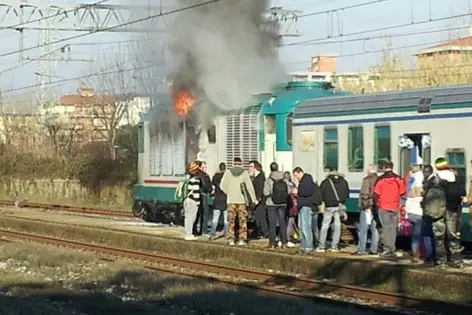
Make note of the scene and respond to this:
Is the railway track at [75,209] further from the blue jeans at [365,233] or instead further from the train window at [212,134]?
the blue jeans at [365,233]

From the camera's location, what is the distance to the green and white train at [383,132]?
19062 millimetres

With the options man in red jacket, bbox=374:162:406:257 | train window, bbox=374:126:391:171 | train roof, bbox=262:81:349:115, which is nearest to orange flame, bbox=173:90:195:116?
train roof, bbox=262:81:349:115

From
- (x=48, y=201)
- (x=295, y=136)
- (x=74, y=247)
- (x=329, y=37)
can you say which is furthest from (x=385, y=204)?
(x=48, y=201)

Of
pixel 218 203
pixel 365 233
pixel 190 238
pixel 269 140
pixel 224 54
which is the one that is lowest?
pixel 190 238

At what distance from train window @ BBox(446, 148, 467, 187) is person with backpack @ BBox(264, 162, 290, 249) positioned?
3420 mm

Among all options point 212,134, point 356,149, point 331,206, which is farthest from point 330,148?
point 212,134

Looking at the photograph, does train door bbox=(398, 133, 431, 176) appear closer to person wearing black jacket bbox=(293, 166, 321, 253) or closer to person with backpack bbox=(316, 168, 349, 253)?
person with backpack bbox=(316, 168, 349, 253)

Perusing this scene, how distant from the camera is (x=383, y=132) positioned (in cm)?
2103

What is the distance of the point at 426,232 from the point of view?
57.5 ft

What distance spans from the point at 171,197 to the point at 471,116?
11.6m

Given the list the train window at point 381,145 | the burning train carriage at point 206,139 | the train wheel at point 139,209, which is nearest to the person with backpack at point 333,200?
the train window at point 381,145

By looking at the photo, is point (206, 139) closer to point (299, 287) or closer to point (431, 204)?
point (299, 287)

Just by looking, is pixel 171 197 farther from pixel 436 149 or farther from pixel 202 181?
pixel 436 149

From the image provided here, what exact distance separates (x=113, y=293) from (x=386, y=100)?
7.82 meters
